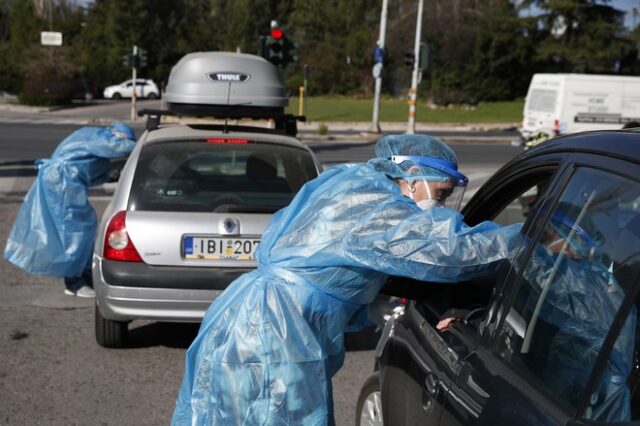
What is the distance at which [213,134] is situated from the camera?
21.0 ft

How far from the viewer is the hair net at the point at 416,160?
10.1 feet

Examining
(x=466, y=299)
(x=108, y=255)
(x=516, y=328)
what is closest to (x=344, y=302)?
(x=466, y=299)

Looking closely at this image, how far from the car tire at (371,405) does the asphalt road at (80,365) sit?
1325 millimetres

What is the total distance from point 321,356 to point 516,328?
2.43 ft

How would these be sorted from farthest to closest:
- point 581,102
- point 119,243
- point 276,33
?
point 581,102, point 276,33, point 119,243

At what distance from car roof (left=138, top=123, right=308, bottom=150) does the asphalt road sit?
1.40m

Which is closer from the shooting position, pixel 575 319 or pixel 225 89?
pixel 575 319

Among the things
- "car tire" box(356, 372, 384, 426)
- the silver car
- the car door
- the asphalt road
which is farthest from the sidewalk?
the car door

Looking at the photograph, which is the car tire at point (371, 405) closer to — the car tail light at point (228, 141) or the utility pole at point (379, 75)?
the car tail light at point (228, 141)

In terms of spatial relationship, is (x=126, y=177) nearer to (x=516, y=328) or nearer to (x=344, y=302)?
(x=344, y=302)

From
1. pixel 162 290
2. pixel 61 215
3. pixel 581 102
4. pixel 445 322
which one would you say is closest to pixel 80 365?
pixel 162 290

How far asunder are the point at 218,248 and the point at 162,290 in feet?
1.40

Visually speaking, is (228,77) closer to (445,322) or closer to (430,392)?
(445,322)

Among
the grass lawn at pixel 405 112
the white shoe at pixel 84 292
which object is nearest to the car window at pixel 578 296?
→ the white shoe at pixel 84 292
